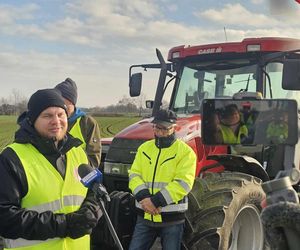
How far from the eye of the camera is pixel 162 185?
12.6ft

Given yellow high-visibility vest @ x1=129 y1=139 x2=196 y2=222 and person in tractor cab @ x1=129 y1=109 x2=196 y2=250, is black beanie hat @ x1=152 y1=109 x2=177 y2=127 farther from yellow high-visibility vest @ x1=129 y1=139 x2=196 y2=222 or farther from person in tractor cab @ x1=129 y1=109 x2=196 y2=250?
yellow high-visibility vest @ x1=129 y1=139 x2=196 y2=222

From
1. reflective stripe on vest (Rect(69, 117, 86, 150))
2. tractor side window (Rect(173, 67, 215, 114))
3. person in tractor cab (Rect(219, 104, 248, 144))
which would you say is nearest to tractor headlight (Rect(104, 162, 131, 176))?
reflective stripe on vest (Rect(69, 117, 86, 150))

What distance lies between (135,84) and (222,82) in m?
1.18

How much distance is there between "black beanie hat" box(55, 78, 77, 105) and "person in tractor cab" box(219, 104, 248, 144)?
5.47 ft

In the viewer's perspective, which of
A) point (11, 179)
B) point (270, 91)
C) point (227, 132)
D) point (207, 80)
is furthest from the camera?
point (207, 80)

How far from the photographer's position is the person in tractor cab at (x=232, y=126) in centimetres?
302

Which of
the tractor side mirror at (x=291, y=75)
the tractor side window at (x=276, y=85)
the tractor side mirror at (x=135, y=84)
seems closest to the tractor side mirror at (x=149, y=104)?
the tractor side mirror at (x=135, y=84)

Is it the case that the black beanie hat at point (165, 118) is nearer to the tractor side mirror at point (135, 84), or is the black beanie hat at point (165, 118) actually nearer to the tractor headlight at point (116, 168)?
the tractor headlight at point (116, 168)

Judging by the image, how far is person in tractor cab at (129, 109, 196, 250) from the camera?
3748mm

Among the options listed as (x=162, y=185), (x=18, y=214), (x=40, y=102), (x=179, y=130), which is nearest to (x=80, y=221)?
(x=18, y=214)

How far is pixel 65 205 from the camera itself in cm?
253

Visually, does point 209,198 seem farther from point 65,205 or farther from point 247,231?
point 65,205

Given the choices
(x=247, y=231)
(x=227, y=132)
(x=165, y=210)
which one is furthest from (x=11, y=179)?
(x=247, y=231)

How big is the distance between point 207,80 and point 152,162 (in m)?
1.72
